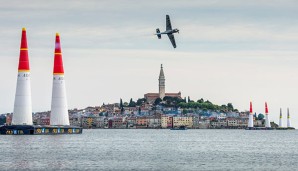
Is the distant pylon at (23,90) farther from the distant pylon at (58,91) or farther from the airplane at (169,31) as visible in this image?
the airplane at (169,31)

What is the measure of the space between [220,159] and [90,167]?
14168mm

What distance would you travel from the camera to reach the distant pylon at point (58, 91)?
4063 inches

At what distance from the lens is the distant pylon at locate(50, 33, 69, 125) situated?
103188 mm

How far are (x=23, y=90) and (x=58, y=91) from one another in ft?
16.8

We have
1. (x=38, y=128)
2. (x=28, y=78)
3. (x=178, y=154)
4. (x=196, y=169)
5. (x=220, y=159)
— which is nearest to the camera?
(x=196, y=169)

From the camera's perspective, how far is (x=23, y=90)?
327ft

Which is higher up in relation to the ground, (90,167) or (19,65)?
(19,65)

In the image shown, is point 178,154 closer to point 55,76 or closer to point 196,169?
point 196,169

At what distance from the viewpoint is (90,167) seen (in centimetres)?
5953

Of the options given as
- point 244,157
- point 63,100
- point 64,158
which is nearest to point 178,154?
point 244,157

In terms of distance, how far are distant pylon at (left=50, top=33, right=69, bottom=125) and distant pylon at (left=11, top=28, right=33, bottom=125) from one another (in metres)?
3.75

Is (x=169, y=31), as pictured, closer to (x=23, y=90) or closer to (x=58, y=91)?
Result: (x=23, y=90)

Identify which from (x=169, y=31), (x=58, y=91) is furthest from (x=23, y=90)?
(x=169, y=31)

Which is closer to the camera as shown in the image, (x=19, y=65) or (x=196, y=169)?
(x=196, y=169)
